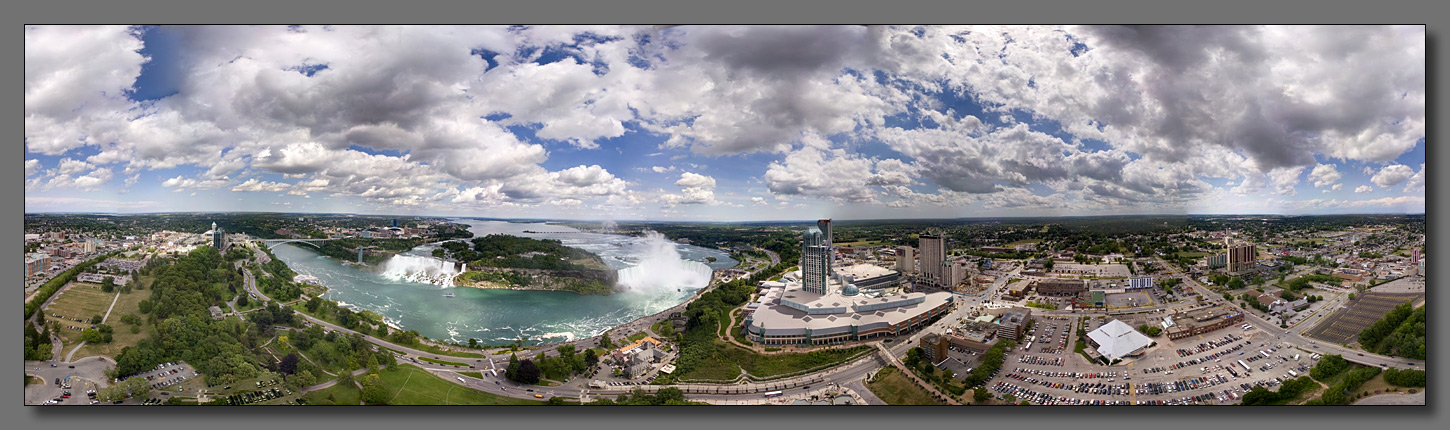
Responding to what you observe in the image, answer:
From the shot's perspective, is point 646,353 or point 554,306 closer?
point 646,353

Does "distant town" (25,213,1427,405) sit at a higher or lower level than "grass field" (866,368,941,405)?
higher

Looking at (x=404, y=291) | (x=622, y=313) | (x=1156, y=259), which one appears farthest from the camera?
(x=404, y=291)

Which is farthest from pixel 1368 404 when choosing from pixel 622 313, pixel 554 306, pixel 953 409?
pixel 554 306

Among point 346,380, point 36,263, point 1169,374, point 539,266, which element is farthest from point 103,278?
point 1169,374

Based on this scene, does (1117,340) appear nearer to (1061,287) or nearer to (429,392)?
(1061,287)

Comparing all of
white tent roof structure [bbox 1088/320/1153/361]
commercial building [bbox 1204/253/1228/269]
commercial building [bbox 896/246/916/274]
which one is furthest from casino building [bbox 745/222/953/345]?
commercial building [bbox 1204/253/1228/269]

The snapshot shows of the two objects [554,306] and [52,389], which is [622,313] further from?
[52,389]

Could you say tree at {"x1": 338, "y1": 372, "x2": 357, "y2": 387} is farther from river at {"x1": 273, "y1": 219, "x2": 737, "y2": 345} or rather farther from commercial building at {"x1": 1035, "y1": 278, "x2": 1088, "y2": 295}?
commercial building at {"x1": 1035, "y1": 278, "x2": 1088, "y2": 295}

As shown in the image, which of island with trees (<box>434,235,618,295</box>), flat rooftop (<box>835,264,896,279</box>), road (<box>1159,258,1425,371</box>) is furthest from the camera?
island with trees (<box>434,235,618,295</box>)
